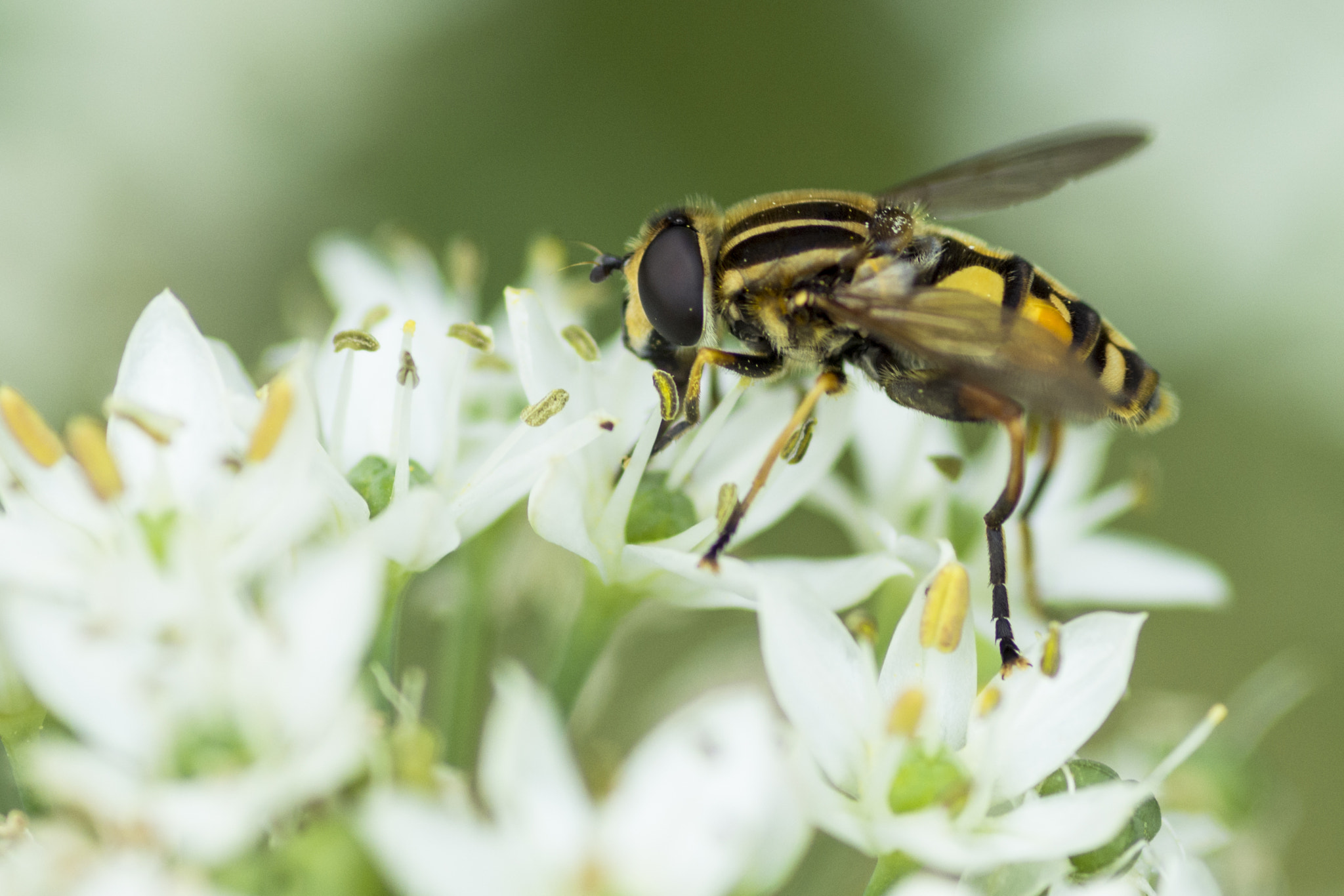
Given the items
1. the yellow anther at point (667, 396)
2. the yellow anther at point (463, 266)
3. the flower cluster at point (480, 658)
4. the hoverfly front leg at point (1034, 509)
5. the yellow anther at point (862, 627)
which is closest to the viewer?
the flower cluster at point (480, 658)

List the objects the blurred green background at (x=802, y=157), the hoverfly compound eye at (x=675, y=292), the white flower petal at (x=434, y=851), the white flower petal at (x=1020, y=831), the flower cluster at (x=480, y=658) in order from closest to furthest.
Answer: the white flower petal at (x=434, y=851), the flower cluster at (x=480, y=658), the white flower petal at (x=1020, y=831), the hoverfly compound eye at (x=675, y=292), the blurred green background at (x=802, y=157)

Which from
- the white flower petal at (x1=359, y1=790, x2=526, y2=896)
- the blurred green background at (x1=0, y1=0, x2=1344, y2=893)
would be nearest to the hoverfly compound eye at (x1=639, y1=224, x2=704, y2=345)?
the white flower petal at (x1=359, y1=790, x2=526, y2=896)

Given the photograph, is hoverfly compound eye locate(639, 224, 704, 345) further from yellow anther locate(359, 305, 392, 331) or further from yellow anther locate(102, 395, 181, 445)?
yellow anther locate(102, 395, 181, 445)

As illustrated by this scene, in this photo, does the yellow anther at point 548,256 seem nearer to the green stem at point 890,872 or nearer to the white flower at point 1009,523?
the white flower at point 1009,523

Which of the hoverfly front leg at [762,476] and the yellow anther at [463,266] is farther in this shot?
the yellow anther at [463,266]

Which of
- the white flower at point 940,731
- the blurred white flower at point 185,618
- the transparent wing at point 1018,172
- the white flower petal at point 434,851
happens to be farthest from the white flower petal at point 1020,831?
the transparent wing at point 1018,172

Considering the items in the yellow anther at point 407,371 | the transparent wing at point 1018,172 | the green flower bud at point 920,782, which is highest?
the yellow anther at point 407,371
